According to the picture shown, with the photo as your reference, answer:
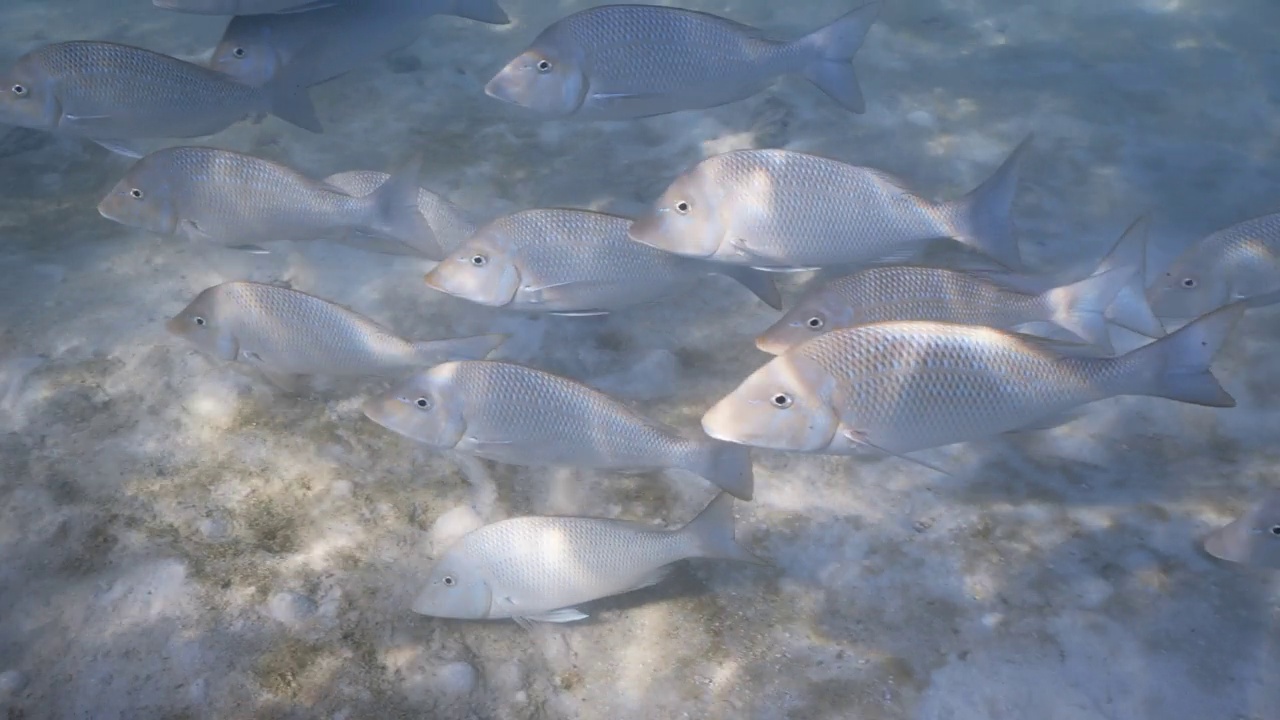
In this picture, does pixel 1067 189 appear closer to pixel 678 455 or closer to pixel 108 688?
pixel 678 455

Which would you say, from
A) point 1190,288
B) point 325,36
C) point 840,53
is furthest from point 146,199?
point 1190,288

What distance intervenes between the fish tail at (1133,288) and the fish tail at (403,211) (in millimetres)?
3350

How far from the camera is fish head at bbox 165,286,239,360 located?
351cm

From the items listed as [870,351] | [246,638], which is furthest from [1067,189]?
[246,638]

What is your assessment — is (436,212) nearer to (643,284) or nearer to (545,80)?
(545,80)

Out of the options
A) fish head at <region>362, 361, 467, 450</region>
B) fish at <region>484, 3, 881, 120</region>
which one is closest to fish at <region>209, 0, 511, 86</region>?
fish at <region>484, 3, 881, 120</region>

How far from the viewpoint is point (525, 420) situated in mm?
3066

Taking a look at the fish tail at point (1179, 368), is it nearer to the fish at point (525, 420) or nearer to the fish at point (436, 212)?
the fish at point (525, 420)

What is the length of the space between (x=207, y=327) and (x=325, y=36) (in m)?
2.75

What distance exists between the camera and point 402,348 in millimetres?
3494

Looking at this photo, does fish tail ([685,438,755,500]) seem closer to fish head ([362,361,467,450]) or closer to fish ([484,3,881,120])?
fish head ([362,361,467,450])

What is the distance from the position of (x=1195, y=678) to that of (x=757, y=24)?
8.72 metres

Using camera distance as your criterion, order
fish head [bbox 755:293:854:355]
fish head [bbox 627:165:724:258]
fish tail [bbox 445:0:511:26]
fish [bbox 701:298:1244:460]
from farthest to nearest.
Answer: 1. fish tail [bbox 445:0:511:26]
2. fish head [bbox 627:165:724:258]
3. fish head [bbox 755:293:854:355]
4. fish [bbox 701:298:1244:460]

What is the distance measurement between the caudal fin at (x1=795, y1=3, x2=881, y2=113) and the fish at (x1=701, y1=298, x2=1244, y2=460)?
2.21 m
